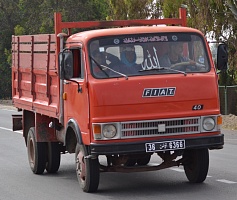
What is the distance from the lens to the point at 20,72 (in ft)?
50.4

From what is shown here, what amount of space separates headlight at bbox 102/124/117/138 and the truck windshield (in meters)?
0.73

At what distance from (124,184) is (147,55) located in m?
2.24

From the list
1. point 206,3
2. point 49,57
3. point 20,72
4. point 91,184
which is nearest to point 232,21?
point 206,3

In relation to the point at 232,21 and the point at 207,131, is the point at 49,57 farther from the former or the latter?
the point at 232,21

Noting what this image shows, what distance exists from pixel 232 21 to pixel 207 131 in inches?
672

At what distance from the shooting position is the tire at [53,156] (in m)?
14.2

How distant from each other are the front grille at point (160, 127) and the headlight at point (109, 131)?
0.12 m

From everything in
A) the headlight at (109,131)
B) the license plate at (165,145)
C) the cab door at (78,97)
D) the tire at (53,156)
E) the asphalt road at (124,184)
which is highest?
the cab door at (78,97)

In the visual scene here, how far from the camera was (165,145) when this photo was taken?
36.5 feet

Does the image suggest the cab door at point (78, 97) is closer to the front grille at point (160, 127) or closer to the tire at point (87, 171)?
the tire at point (87, 171)

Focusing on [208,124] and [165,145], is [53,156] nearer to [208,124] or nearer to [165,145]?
[165,145]

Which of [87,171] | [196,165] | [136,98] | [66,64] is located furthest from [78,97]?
[196,165]

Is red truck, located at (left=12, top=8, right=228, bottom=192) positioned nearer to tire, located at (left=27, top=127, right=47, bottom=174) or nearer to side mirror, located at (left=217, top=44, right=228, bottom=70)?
side mirror, located at (left=217, top=44, right=228, bottom=70)

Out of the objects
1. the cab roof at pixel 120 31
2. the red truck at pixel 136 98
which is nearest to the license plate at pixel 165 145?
the red truck at pixel 136 98
